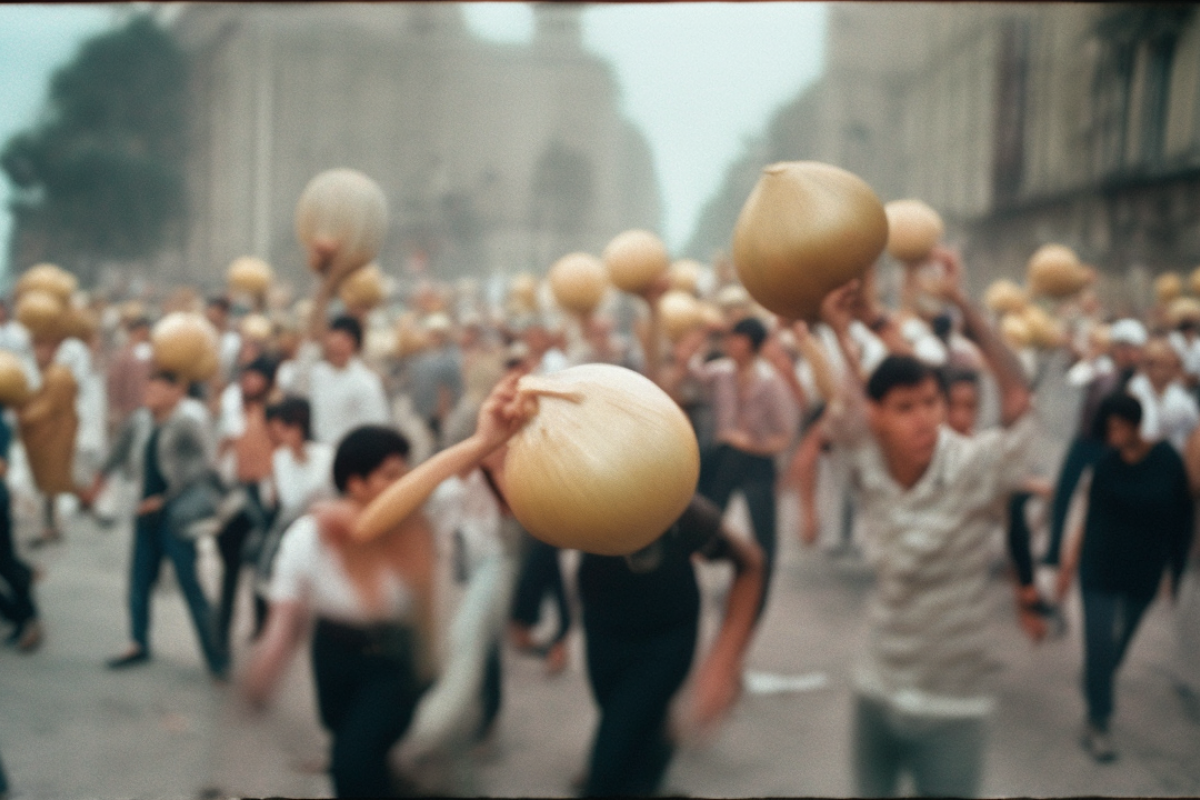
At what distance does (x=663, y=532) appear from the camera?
177cm

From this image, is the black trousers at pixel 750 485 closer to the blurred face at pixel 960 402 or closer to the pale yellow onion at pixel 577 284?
the blurred face at pixel 960 402

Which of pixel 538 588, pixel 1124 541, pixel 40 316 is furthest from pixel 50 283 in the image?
pixel 1124 541

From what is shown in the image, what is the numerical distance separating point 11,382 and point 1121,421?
208 inches

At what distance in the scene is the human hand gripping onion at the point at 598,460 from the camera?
1213mm

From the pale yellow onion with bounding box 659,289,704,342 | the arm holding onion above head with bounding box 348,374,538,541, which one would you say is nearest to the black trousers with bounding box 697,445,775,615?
the pale yellow onion with bounding box 659,289,704,342

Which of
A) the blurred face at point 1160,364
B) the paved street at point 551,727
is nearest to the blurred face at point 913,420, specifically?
the paved street at point 551,727

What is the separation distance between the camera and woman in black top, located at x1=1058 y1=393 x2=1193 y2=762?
155 inches

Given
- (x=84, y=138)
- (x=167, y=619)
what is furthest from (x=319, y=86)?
(x=167, y=619)

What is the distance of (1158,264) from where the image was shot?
1412 cm

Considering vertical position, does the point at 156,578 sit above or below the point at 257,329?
below

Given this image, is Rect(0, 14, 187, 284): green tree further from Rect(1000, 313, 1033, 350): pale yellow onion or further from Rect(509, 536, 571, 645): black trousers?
Rect(509, 536, 571, 645): black trousers

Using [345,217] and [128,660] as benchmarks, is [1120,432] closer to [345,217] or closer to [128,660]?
[345,217]

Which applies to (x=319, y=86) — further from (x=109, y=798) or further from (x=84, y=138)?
(x=109, y=798)

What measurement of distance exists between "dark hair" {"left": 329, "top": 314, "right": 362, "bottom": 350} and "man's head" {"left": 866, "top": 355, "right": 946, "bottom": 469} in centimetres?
322
